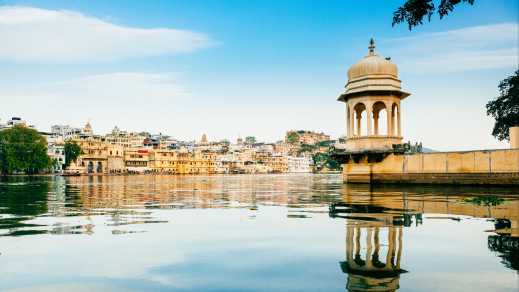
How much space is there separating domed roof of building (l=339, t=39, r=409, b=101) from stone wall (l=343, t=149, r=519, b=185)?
14.6 feet

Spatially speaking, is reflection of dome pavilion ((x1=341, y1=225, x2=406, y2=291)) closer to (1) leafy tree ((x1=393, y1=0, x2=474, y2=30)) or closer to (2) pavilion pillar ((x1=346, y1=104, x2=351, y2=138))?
(1) leafy tree ((x1=393, y1=0, x2=474, y2=30))

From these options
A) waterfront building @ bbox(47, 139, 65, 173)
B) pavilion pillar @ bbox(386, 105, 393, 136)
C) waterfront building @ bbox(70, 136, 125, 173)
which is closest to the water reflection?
pavilion pillar @ bbox(386, 105, 393, 136)

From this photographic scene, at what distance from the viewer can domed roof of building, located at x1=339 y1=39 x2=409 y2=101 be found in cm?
2981

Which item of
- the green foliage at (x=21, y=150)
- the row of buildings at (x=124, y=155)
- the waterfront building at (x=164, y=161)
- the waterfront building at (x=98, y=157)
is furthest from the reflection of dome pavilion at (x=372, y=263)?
the waterfront building at (x=164, y=161)

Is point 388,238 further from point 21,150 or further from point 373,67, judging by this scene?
point 21,150

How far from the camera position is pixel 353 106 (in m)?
30.8

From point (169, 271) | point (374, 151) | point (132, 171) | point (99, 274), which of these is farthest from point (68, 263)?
point (132, 171)

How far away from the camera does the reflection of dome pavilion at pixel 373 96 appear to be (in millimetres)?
29344

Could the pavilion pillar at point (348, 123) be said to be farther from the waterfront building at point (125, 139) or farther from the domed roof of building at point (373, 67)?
the waterfront building at point (125, 139)

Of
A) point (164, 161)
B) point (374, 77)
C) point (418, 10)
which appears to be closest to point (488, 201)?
point (418, 10)

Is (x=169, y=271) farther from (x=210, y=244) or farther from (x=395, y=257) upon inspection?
(x=395, y=257)

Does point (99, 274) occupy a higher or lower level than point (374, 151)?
lower

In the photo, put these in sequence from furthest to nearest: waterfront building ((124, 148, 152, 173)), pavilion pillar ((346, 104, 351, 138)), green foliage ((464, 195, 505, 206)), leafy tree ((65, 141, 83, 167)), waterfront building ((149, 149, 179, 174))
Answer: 1. waterfront building ((149, 149, 179, 174))
2. waterfront building ((124, 148, 152, 173))
3. leafy tree ((65, 141, 83, 167))
4. pavilion pillar ((346, 104, 351, 138))
5. green foliage ((464, 195, 505, 206))

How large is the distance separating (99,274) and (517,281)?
4023 mm
